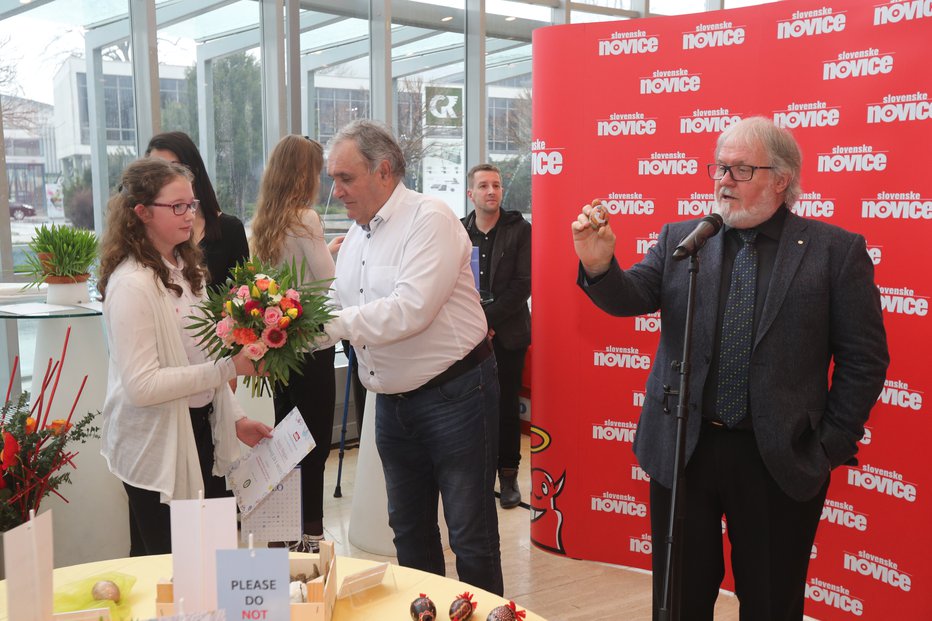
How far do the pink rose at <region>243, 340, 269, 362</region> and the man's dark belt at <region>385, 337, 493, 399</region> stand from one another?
1.86ft

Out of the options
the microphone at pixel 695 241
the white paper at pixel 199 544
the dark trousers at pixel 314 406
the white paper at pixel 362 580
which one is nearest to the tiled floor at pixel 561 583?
the dark trousers at pixel 314 406

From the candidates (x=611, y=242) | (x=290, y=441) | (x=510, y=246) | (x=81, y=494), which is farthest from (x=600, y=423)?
(x=81, y=494)

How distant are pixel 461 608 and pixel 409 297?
100cm

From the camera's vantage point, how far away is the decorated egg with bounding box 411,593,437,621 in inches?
61.7

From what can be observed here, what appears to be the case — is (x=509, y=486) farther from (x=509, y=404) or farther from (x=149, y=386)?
(x=149, y=386)

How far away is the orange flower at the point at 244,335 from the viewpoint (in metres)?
2.07

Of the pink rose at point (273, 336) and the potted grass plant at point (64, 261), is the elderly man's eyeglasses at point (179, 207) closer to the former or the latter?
the pink rose at point (273, 336)

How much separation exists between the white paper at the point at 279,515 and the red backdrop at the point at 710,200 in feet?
5.81

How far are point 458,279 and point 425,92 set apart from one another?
155 inches

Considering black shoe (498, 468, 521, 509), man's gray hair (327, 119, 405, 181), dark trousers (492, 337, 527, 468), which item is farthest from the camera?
dark trousers (492, 337, 527, 468)

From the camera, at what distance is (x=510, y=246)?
459 cm

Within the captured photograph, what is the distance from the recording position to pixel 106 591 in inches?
64.4

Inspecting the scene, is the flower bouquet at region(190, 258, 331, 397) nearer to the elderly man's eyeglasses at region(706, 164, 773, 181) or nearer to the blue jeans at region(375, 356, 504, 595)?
the blue jeans at region(375, 356, 504, 595)

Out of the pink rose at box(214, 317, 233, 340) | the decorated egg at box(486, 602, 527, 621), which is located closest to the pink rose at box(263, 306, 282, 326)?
the pink rose at box(214, 317, 233, 340)
